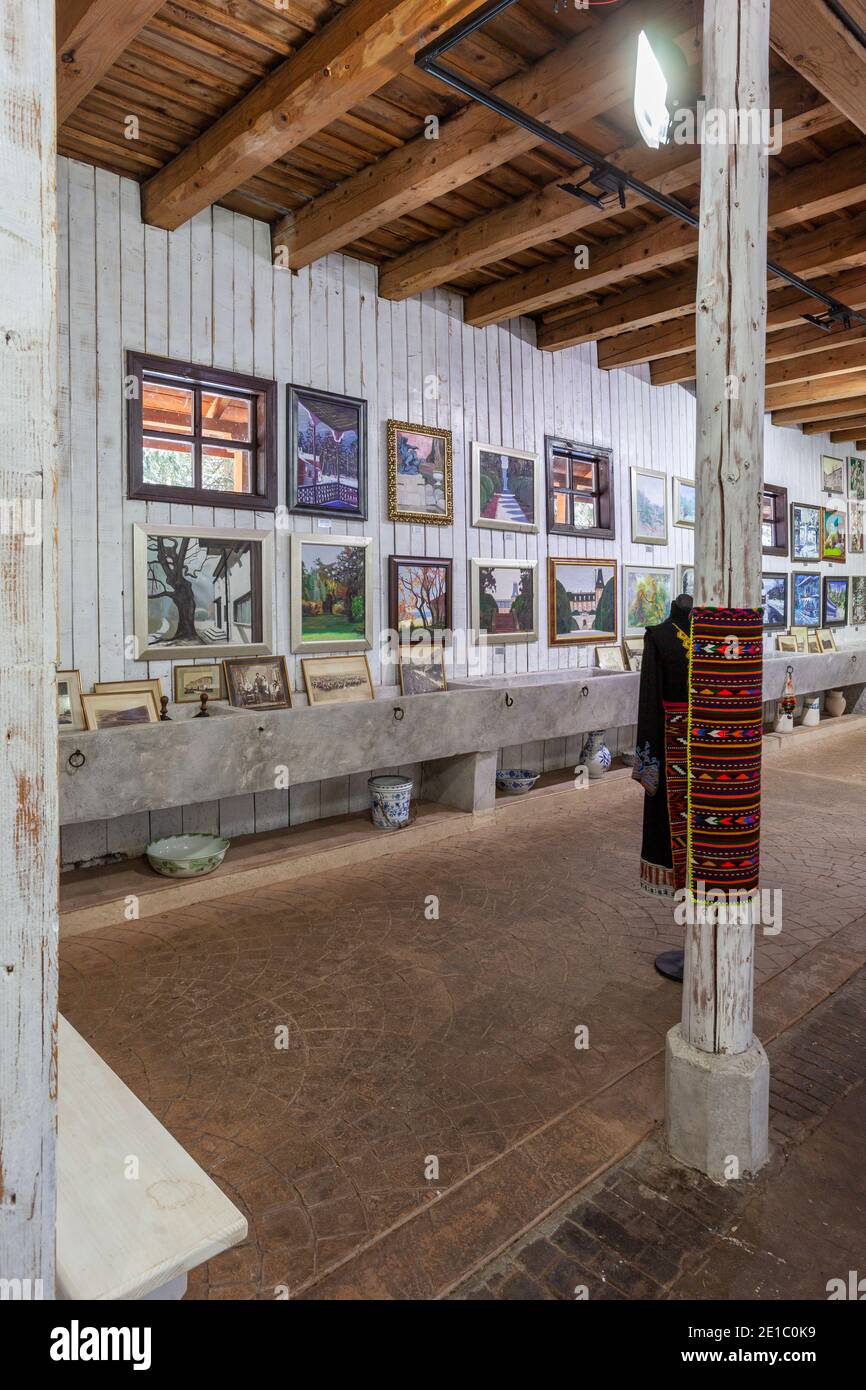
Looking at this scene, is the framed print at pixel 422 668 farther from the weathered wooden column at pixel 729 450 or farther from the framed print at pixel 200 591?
the weathered wooden column at pixel 729 450

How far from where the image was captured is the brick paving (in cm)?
199

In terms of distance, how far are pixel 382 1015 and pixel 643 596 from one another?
20.1 feet

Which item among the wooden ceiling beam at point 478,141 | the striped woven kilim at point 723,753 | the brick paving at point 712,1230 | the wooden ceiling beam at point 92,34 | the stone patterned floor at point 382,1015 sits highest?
the wooden ceiling beam at point 478,141

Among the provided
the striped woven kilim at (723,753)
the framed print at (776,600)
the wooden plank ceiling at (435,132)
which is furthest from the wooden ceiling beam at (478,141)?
the framed print at (776,600)

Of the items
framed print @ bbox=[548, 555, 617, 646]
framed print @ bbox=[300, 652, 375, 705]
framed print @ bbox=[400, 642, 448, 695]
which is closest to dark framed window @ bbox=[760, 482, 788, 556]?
framed print @ bbox=[548, 555, 617, 646]

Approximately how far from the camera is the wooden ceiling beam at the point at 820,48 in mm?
3326

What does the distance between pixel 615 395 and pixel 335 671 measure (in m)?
4.42

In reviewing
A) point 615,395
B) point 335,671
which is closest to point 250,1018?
point 335,671

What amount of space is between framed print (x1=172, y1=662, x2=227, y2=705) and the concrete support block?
191cm

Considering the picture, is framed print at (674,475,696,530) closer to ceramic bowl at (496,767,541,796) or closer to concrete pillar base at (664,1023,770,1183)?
ceramic bowl at (496,767,541,796)

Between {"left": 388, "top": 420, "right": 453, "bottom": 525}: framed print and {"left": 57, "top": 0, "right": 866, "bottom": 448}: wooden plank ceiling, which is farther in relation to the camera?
{"left": 388, "top": 420, "right": 453, "bottom": 525}: framed print

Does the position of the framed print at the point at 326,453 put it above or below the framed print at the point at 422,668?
above

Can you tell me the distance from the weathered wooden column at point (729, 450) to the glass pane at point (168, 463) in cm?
336

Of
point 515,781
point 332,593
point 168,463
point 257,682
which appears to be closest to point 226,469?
point 168,463
